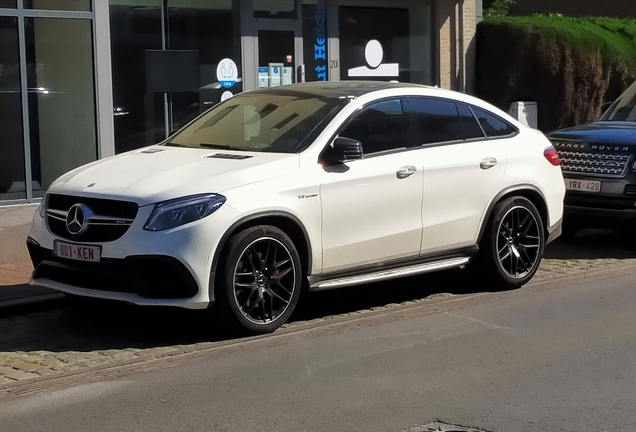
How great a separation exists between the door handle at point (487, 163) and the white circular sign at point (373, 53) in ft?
28.1

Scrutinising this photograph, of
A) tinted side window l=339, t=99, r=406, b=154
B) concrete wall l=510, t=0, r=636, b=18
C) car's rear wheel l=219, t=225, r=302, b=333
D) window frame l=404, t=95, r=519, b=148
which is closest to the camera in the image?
car's rear wheel l=219, t=225, r=302, b=333

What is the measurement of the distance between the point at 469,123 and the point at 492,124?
11.5 inches

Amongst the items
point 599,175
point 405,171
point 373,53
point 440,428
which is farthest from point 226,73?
point 440,428

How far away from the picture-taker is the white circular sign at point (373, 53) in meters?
17.1

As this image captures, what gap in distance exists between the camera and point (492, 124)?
912 centimetres

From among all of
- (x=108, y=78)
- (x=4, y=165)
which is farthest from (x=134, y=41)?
(x=4, y=165)

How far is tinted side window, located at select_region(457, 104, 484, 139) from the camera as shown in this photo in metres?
8.88

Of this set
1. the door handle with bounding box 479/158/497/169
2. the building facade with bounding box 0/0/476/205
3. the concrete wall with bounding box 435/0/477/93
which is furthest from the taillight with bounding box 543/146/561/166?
the concrete wall with bounding box 435/0/477/93

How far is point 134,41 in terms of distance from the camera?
46.9ft

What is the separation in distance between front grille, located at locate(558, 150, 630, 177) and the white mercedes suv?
4.92ft

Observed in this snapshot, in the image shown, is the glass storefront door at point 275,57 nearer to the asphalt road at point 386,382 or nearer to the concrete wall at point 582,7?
the asphalt road at point 386,382

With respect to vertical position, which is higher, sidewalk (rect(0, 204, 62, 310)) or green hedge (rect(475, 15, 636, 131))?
green hedge (rect(475, 15, 636, 131))

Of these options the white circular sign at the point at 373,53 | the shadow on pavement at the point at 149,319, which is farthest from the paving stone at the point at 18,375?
the white circular sign at the point at 373,53

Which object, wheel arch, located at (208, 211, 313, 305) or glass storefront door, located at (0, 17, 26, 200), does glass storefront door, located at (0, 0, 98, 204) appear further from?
wheel arch, located at (208, 211, 313, 305)
